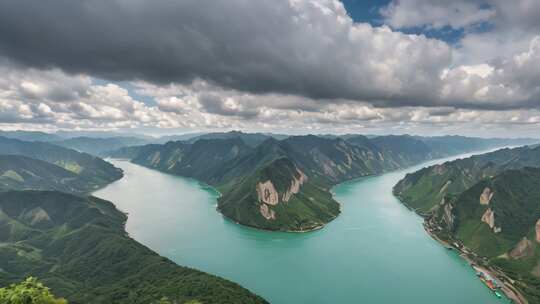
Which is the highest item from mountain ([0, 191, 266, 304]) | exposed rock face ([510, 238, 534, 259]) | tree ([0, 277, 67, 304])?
tree ([0, 277, 67, 304])

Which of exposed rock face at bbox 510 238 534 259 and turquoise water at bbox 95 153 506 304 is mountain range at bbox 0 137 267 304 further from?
exposed rock face at bbox 510 238 534 259

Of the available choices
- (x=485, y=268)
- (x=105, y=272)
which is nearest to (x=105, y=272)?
(x=105, y=272)

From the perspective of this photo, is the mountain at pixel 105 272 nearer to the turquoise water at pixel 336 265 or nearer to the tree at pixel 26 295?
the turquoise water at pixel 336 265

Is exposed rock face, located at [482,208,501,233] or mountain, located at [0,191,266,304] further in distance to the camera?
exposed rock face, located at [482,208,501,233]

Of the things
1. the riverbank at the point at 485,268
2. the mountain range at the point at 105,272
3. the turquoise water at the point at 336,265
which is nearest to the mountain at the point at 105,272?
the mountain range at the point at 105,272

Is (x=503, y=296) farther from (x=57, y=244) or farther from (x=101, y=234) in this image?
(x=57, y=244)

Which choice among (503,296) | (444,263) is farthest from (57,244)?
(503,296)

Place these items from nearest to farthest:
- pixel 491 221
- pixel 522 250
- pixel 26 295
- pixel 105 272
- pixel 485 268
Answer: pixel 26 295, pixel 105 272, pixel 485 268, pixel 522 250, pixel 491 221

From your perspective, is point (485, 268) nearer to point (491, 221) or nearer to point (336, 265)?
point (491, 221)

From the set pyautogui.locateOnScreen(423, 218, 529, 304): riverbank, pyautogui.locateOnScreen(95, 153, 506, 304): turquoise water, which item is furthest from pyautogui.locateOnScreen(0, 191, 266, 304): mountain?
pyautogui.locateOnScreen(423, 218, 529, 304): riverbank
